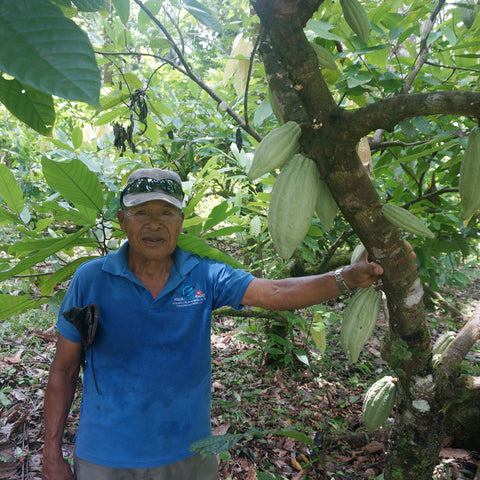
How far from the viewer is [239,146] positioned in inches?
81.5

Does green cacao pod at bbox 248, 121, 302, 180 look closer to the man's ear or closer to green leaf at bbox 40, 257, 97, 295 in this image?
the man's ear

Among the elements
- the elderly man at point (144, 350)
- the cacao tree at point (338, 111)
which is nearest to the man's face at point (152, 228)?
the elderly man at point (144, 350)

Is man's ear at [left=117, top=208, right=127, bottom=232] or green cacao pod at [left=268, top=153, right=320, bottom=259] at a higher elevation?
man's ear at [left=117, top=208, right=127, bottom=232]

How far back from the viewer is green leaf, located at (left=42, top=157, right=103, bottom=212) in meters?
1.23

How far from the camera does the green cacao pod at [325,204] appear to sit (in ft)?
3.05

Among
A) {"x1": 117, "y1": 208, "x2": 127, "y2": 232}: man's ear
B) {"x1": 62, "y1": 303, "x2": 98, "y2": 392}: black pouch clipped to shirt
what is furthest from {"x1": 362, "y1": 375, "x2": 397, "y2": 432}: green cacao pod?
{"x1": 117, "y1": 208, "x2": 127, "y2": 232}: man's ear

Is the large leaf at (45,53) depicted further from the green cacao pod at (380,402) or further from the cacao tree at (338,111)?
the green cacao pod at (380,402)

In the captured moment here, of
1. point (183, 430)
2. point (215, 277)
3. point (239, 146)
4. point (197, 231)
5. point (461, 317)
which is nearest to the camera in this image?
point (183, 430)

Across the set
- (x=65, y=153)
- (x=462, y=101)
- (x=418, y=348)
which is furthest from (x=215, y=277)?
(x=65, y=153)

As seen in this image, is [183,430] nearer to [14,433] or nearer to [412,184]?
[14,433]

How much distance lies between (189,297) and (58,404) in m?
0.64

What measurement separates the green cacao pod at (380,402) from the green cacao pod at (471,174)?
82 cm

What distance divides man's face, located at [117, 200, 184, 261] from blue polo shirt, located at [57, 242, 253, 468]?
0.10 meters

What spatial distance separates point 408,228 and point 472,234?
1.62m
